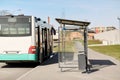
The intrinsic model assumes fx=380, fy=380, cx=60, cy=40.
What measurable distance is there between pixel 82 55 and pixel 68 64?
316 centimetres

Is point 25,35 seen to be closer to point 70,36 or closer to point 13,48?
point 13,48

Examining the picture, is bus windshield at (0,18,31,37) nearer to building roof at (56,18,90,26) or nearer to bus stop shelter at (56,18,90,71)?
bus stop shelter at (56,18,90,71)

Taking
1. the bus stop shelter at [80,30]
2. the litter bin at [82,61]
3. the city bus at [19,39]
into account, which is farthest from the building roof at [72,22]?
the city bus at [19,39]

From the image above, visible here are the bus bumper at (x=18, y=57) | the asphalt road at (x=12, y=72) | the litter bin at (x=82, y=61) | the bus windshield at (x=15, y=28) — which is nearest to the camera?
the asphalt road at (x=12, y=72)

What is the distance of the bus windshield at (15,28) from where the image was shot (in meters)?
19.8

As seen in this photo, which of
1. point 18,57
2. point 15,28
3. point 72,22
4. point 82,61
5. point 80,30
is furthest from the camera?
point 15,28

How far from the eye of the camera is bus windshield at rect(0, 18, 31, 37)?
65.1ft

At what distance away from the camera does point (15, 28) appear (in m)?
20.1

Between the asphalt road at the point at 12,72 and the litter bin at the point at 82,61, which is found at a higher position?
the litter bin at the point at 82,61

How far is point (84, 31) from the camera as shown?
16766 mm

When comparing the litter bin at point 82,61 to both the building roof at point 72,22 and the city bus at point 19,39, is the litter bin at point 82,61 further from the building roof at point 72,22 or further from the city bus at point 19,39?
the city bus at point 19,39

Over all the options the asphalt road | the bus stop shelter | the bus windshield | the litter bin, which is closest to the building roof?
the bus stop shelter

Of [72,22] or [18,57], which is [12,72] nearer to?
[18,57]

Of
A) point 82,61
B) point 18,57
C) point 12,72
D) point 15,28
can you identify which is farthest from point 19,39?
point 82,61
